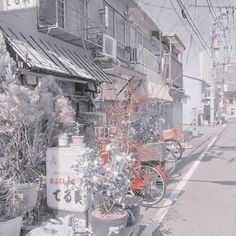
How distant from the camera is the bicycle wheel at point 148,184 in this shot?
8406mm

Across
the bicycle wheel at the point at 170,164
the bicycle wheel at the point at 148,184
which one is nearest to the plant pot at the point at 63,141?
the bicycle wheel at the point at 148,184

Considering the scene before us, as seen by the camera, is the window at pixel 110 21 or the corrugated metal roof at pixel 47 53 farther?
the window at pixel 110 21

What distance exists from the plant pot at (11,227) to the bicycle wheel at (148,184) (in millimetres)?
3567

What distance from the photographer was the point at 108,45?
535 inches

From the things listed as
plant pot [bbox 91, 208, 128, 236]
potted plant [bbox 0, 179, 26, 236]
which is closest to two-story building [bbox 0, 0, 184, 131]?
potted plant [bbox 0, 179, 26, 236]

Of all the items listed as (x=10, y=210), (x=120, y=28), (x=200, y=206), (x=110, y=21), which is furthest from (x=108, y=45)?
(x=10, y=210)

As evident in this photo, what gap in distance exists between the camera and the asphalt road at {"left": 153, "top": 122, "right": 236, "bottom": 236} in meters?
6.69

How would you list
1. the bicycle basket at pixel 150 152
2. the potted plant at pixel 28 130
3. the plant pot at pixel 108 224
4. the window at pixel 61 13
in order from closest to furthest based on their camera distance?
the plant pot at pixel 108 224, the potted plant at pixel 28 130, the bicycle basket at pixel 150 152, the window at pixel 61 13

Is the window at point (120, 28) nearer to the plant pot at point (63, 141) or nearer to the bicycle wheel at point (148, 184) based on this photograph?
the bicycle wheel at point (148, 184)

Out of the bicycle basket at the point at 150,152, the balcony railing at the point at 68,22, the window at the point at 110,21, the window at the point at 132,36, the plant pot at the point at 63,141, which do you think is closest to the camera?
the plant pot at the point at 63,141

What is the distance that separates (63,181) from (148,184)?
128 inches

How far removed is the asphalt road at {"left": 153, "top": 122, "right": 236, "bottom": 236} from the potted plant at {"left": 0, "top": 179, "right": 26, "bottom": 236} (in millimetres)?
2498

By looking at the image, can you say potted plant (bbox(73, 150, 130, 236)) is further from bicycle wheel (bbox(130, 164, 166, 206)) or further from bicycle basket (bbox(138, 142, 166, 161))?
Answer: bicycle basket (bbox(138, 142, 166, 161))

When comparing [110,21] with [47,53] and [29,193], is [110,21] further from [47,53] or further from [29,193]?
[29,193]
